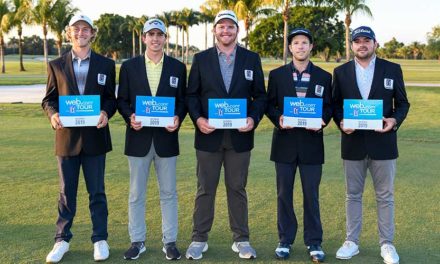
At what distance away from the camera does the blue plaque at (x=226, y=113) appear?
439 centimetres

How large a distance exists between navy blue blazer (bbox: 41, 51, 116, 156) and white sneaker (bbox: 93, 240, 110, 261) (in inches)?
34.1

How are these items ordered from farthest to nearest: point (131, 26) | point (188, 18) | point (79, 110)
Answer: point (131, 26) → point (188, 18) → point (79, 110)

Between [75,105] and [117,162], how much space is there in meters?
4.45

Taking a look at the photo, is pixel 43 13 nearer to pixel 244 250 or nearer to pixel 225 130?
pixel 225 130

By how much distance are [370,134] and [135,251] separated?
8.18ft

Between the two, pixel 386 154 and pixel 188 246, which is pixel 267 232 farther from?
pixel 386 154

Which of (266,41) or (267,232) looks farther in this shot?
(266,41)

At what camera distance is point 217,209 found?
6.00 meters

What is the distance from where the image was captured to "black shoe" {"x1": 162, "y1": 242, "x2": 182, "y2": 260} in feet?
14.4

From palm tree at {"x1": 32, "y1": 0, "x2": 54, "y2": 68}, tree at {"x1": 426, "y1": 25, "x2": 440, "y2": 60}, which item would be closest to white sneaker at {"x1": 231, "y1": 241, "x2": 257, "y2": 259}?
palm tree at {"x1": 32, "y1": 0, "x2": 54, "y2": 68}

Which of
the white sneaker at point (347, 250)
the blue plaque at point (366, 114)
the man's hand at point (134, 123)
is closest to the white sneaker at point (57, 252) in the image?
the man's hand at point (134, 123)

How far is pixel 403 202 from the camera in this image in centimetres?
628

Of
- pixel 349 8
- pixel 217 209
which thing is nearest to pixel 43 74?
pixel 349 8

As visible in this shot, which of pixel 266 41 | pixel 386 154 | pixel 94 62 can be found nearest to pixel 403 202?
pixel 386 154
